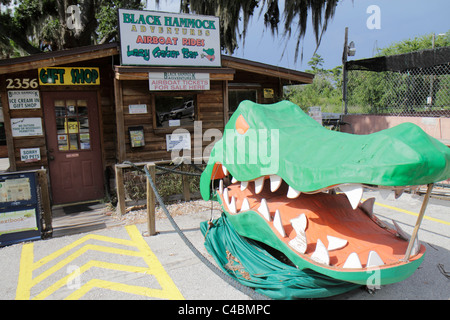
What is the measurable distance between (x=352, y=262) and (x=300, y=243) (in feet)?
1.36

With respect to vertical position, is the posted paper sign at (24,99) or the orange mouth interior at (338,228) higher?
the posted paper sign at (24,99)

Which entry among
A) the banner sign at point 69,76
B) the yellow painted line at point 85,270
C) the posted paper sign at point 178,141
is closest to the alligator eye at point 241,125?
the yellow painted line at point 85,270

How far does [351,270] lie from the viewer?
88.8 inches

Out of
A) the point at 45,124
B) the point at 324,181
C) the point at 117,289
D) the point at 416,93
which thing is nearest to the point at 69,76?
the point at 45,124

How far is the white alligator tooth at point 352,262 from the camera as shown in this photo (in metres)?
2.27

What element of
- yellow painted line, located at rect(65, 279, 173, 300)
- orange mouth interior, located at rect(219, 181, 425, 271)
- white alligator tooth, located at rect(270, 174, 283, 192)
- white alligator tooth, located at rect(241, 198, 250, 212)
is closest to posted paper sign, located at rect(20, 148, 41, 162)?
yellow painted line, located at rect(65, 279, 173, 300)

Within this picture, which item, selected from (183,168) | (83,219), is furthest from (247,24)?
(83,219)

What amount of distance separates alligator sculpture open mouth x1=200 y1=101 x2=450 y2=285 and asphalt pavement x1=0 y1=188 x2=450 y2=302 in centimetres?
68

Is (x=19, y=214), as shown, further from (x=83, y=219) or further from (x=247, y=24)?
(x=247, y=24)

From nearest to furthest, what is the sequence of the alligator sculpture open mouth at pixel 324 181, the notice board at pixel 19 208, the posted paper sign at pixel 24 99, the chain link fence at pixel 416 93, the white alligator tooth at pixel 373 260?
the alligator sculpture open mouth at pixel 324 181 → the white alligator tooth at pixel 373 260 → the notice board at pixel 19 208 → the posted paper sign at pixel 24 99 → the chain link fence at pixel 416 93

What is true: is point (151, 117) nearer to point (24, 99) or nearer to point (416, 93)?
point (24, 99)

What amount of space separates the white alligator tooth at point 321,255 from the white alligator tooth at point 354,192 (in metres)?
0.52

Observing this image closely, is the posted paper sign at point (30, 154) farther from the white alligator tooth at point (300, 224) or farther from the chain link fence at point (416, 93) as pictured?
the chain link fence at point (416, 93)
